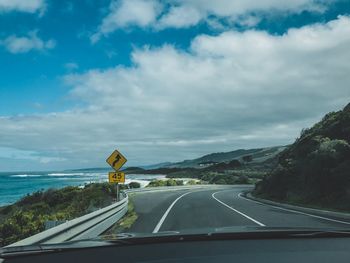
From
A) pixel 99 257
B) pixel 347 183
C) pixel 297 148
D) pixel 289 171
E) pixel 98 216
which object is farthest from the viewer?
pixel 297 148

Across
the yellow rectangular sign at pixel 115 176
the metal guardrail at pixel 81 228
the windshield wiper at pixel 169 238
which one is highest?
the yellow rectangular sign at pixel 115 176

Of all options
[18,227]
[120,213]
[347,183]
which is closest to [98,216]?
[18,227]

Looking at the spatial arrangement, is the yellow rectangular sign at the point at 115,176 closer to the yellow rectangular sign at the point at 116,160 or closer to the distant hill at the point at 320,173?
the yellow rectangular sign at the point at 116,160

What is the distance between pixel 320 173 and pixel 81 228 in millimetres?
22365

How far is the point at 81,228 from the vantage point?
11.4m

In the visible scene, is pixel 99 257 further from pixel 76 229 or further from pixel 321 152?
pixel 321 152

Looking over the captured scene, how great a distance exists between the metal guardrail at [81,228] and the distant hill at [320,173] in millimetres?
13603

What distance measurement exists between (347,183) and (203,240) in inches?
1034

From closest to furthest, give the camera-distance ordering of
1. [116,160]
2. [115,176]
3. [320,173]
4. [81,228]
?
[81,228]
[115,176]
[116,160]
[320,173]

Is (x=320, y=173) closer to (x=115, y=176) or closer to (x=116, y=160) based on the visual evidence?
(x=116, y=160)

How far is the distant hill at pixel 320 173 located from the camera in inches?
1134

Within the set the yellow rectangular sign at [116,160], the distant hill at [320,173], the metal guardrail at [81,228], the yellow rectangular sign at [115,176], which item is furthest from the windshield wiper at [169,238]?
the distant hill at [320,173]

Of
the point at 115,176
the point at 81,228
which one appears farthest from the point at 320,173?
the point at 81,228

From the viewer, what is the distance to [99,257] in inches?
Answer: 136
